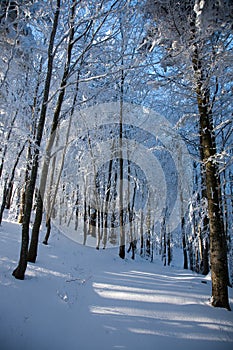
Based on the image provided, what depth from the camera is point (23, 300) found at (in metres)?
3.66

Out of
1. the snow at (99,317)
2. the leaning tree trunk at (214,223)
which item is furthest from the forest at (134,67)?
the snow at (99,317)

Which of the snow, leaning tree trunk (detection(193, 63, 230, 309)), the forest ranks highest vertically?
the forest

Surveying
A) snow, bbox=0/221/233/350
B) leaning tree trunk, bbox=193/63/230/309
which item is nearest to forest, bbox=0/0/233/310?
leaning tree trunk, bbox=193/63/230/309

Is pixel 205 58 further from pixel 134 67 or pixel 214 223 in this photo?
pixel 214 223

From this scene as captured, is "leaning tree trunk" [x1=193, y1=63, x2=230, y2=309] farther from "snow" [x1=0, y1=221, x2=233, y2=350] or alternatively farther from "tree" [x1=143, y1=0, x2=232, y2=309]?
"snow" [x1=0, y1=221, x2=233, y2=350]

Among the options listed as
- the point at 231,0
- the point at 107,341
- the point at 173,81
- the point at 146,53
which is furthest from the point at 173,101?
the point at 107,341

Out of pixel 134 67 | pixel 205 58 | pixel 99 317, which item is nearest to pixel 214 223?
pixel 99 317

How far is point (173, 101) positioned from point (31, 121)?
7124 mm

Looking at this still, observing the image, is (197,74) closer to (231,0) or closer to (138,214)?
(231,0)

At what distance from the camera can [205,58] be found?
A: 5.15m

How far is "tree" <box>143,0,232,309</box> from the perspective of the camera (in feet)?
14.7

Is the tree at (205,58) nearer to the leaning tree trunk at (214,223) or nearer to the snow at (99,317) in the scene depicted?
the leaning tree trunk at (214,223)

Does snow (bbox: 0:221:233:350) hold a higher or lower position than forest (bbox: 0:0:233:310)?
lower

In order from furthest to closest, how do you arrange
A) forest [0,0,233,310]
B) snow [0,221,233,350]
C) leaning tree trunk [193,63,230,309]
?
1. forest [0,0,233,310]
2. leaning tree trunk [193,63,230,309]
3. snow [0,221,233,350]
